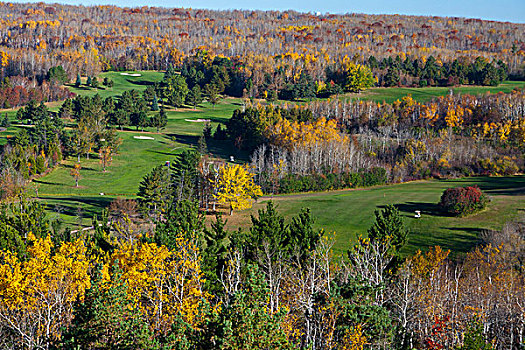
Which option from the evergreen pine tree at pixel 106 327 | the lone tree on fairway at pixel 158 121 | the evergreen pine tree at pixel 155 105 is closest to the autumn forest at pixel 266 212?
the evergreen pine tree at pixel 106 327

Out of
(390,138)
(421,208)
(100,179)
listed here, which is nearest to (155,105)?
(100,179)

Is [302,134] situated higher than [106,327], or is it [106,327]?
[106,327]

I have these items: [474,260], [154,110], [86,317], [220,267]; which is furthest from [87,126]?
[86,317]

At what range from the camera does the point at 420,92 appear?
179125 mm

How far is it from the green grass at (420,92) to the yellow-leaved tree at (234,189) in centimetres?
9767

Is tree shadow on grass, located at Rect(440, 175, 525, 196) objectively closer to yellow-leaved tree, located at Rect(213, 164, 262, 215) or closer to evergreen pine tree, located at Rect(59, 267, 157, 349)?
yellow-leaved tree, located at Rect(213, 164, 262, 215)

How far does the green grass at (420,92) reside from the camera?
172 metres

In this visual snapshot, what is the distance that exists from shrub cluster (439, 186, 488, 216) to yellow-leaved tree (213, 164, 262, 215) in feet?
86.5

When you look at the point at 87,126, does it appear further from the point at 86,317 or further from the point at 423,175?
the point at 86,317

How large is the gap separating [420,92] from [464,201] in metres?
116

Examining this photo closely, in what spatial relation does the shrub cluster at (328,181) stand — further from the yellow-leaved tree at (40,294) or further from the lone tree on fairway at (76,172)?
the yellow-leaved tree at (40,294)

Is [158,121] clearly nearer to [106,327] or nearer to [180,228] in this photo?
[180,228]

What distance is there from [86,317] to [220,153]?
99368 millimetres

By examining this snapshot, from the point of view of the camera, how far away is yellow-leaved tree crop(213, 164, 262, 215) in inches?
3125
